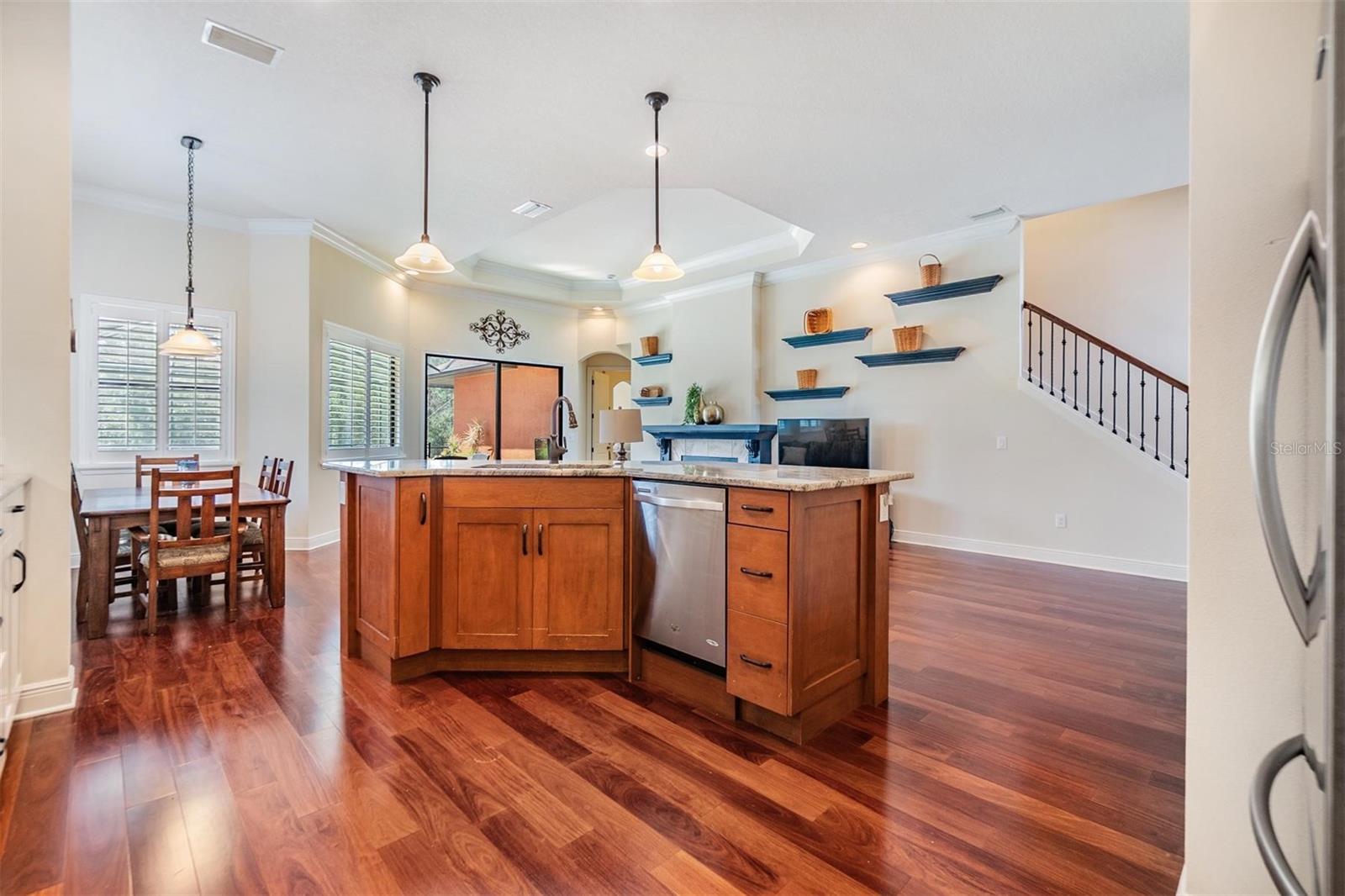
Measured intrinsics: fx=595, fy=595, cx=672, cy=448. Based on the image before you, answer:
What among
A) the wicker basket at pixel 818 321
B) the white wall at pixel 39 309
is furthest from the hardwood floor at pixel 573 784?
the wicker basket at pixel 818 321

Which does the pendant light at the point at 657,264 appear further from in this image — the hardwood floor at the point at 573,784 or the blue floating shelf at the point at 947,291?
the blue floating shelf at the point at 947,291

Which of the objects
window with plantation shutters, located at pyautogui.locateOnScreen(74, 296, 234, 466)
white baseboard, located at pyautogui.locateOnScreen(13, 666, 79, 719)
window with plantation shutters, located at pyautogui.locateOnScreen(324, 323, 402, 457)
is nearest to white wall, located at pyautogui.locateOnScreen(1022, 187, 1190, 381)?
window with plantation shutters, located at pyautogui.locateOnScreen(324, 323, 402, 457)

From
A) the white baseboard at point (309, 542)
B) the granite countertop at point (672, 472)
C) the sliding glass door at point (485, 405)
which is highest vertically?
the sliding glass door at point (485, 405)

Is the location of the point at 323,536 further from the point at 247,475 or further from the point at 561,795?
the point at 561,795

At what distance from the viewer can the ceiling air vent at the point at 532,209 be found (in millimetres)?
4848

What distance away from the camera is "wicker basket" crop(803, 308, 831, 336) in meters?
6.45

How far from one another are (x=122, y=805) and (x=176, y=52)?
334cm

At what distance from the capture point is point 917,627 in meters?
3.45

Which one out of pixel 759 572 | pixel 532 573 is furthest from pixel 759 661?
pixel 532 573

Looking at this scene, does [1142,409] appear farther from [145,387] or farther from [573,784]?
[145,387]

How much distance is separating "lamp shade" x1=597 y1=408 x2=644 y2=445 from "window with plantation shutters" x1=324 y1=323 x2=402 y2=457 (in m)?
3.99

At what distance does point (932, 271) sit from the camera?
5.61m

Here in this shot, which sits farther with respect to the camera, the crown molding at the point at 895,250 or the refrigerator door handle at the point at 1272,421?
the crown molding at the point at 895,250

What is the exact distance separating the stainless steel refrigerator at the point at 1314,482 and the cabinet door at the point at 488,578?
2.39 metres
